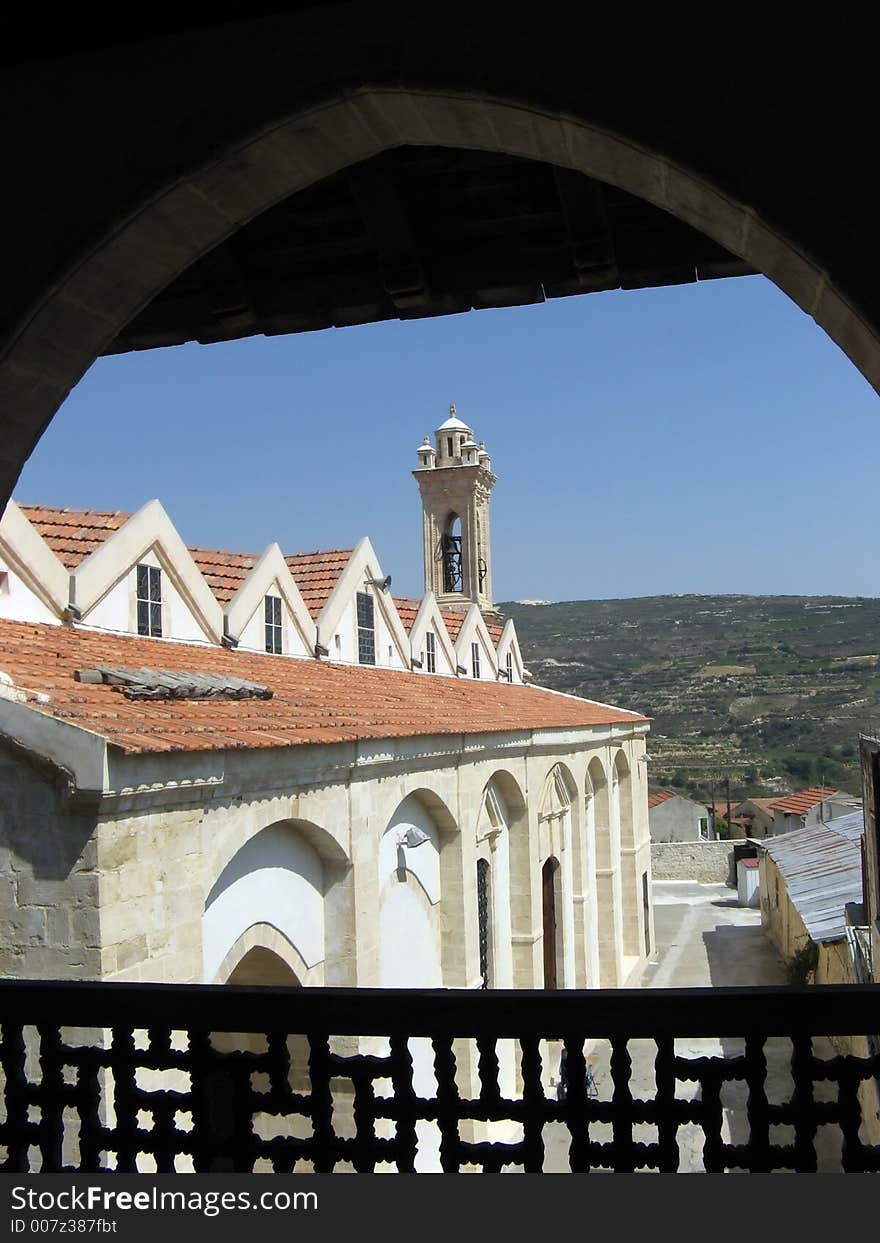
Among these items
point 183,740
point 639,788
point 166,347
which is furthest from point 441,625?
point 166,347

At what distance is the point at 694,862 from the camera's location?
42625 millimetres

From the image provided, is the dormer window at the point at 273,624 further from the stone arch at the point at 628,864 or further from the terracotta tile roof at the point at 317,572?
the stone arch at the point at 628,864

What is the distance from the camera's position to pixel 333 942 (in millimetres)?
10516

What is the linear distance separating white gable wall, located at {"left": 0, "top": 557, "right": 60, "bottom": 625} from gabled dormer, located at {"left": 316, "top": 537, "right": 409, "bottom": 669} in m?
6.71

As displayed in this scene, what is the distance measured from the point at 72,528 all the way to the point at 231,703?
13.5ft

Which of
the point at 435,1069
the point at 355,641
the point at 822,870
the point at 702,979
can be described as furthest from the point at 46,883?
the point at 702,979

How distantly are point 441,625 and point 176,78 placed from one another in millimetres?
21825

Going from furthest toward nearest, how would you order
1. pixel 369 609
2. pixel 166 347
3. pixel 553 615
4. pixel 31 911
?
pixel 553 615, pixel 369 609, pixel 31 911, pixel 166 347

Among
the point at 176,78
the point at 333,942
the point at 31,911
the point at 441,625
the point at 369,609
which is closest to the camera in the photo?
the point at 176,78

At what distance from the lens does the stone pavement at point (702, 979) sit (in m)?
14.6

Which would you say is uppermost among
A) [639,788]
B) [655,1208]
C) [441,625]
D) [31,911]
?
[441,625]

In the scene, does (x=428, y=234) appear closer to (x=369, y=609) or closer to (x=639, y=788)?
(x=369, y=609)

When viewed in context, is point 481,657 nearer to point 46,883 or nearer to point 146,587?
point 146,587

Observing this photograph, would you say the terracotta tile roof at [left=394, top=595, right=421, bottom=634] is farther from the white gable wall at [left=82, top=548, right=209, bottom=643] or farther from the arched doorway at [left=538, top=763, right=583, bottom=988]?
the white gable wall at [left=82, top=548, right=209, bottom=643]
